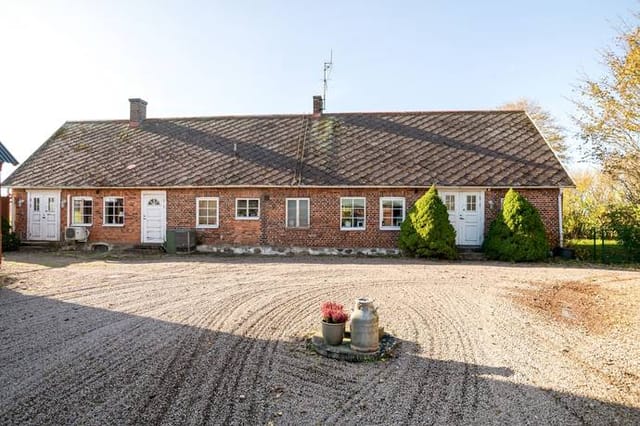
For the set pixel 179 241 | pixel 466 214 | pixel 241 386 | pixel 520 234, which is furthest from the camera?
pixel 179 241

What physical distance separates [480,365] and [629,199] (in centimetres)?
1605

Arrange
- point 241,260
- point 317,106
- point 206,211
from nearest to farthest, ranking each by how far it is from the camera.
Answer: point 241,260 < point 206,211 < point 317,106

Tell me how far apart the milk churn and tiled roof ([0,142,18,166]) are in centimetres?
1151

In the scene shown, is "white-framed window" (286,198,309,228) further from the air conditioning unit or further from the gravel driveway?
the air conditioning unit

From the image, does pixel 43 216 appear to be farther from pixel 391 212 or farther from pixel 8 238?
pixel 391 212

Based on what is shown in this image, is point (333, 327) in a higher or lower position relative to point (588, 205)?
lower

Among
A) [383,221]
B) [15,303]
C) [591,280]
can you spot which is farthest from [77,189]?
[591,280]

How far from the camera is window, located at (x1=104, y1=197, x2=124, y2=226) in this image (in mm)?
16938

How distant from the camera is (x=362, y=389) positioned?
4395 millimetres

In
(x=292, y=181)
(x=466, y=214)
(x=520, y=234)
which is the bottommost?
(x=520, y=234)

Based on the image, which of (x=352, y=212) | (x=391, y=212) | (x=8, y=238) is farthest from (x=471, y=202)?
(x=8, y=238)

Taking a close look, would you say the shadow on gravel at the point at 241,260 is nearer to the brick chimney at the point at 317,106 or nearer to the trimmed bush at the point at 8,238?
the trimmed bush at the point at 8,238

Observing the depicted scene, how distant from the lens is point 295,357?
5230 mm

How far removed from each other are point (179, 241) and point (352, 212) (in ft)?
22.2
